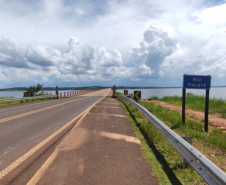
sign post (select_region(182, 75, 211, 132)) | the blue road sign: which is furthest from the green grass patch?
the blue road sign

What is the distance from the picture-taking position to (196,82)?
849 centimetres

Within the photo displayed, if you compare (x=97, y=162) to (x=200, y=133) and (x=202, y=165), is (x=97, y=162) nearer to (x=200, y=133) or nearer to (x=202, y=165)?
(x=202, y=165)

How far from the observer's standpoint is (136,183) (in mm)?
3557

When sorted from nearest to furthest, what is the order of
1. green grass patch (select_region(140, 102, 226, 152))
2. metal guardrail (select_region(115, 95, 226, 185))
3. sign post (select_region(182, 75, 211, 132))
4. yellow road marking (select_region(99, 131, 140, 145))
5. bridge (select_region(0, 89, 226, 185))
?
metal guardrail (select_region(115, 95, 226, 185)), bridge (select_region(0, 89, 226, 185)), green grass patch (select_region(140, 102, 226, 152)), yellow road marking (select_region(99, 131, 140, 145)), sign post (select_region(182, 75, 211, 132))

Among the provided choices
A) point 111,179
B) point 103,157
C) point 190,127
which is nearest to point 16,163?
point 103,157

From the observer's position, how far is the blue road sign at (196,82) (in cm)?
834

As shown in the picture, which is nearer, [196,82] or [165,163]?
[165,163]

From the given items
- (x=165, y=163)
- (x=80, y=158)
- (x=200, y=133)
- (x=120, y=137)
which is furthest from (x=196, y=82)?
(x=80, y=158)

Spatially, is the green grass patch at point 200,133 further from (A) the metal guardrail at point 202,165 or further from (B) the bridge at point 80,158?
(A) the metal guardrail at point 202,165

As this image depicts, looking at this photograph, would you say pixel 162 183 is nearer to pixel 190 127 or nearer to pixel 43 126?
pixel 190 127

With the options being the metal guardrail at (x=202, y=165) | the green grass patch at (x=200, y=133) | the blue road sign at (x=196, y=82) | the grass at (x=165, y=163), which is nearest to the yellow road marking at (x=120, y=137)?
the grass at (x=165, y=163)

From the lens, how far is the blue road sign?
8336 millimetres

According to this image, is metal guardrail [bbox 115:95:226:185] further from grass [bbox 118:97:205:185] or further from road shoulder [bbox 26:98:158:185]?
road shoulder [bbox 26:98:158:185]

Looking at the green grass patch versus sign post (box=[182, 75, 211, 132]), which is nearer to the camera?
the green grass patch
